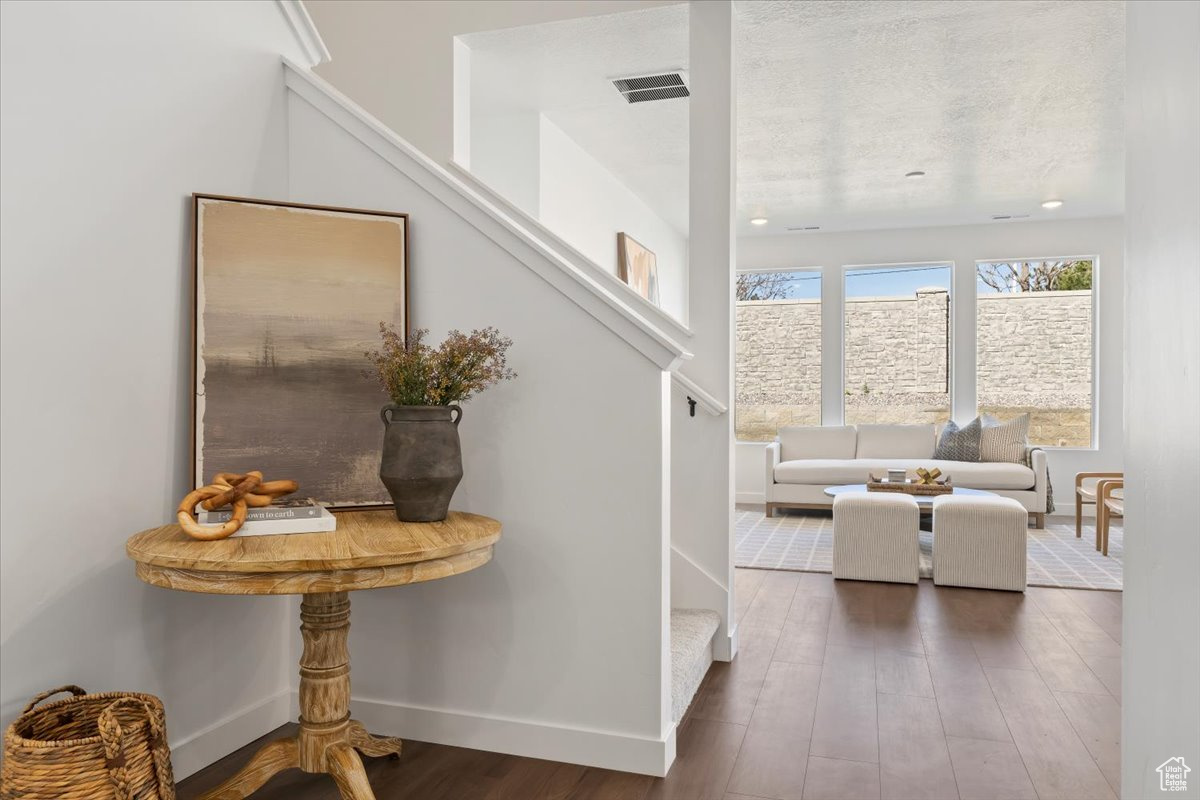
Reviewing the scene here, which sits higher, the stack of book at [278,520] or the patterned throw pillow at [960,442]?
the stack of book at [278,520]

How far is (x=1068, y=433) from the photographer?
777cm

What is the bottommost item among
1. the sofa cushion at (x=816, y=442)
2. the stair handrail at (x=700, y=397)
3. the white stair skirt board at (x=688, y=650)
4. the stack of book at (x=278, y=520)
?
the white stair skirt board at (x=688, y=650)

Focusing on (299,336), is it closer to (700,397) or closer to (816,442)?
(700,397)

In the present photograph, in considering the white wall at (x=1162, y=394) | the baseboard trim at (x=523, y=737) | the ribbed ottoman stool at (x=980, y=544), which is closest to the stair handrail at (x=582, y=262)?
the baseboard trim at (x=523, y=737)

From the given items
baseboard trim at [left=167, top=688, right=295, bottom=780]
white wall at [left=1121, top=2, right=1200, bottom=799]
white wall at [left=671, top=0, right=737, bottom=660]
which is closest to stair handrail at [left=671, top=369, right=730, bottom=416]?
white wall at [left=671, top=0, right=737, bottom=660]

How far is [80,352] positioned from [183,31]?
911 mm

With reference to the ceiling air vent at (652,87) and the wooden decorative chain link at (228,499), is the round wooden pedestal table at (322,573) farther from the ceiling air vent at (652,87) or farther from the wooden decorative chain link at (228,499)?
the ceiling air vent at (652,87)

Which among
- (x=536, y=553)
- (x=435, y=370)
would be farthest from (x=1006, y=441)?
(x=435, y=370)

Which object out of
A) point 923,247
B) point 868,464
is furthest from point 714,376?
point 923,247

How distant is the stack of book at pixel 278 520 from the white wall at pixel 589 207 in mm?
3233

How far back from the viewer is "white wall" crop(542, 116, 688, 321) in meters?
5.02

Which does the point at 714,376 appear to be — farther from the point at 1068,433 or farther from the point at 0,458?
the point at 1068,433

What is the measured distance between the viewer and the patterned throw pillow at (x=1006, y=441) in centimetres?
705

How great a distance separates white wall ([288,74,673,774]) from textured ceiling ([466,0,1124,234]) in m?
1.85
